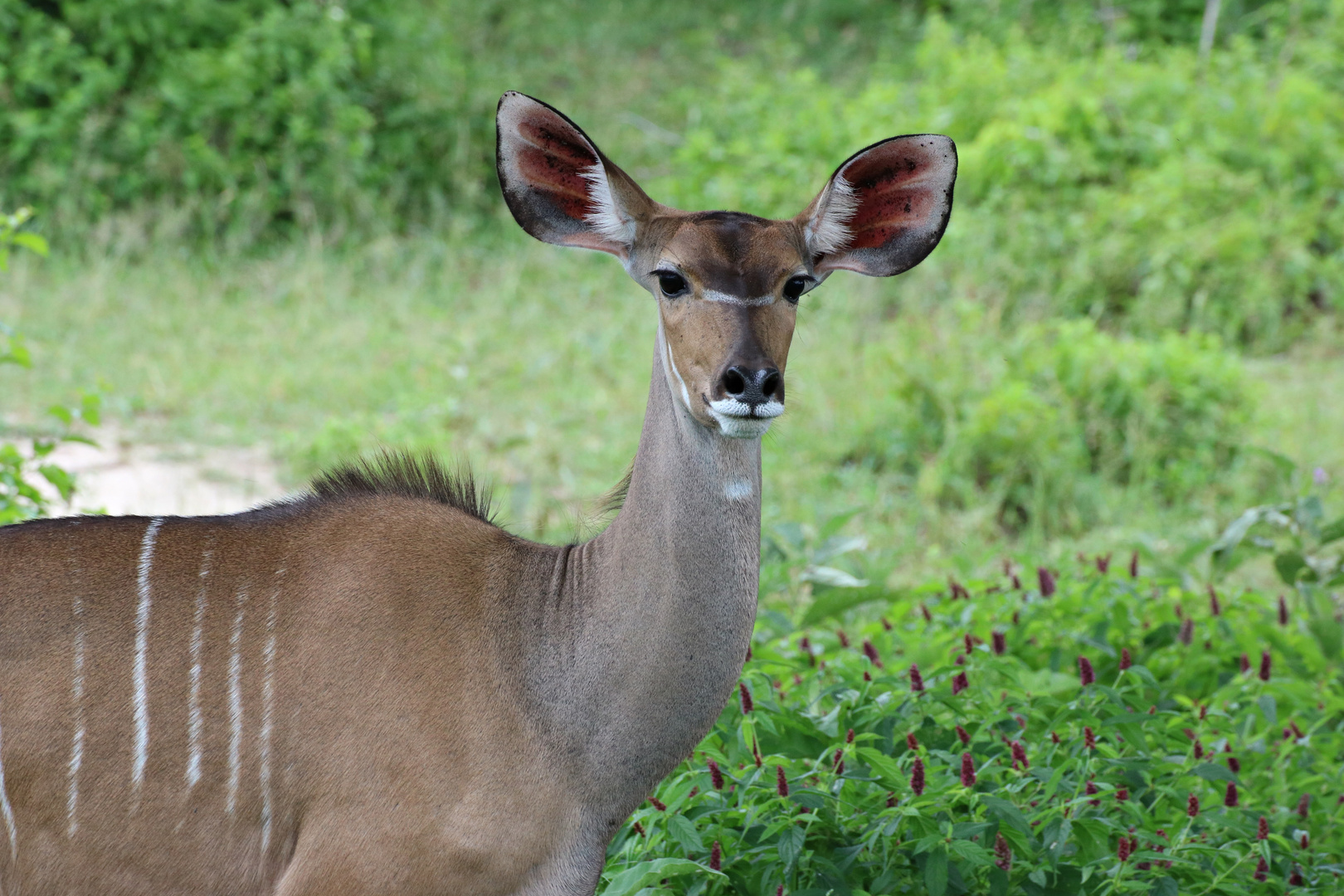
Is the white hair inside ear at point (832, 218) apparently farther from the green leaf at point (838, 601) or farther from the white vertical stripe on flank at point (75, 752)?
the white vertical stripe on flank at point (75, 752)

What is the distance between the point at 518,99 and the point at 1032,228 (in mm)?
5837

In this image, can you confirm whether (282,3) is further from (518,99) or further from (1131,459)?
(518,99)

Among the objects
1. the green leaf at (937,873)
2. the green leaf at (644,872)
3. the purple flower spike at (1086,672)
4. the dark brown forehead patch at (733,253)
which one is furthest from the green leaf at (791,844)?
the dark brown forehead patch at (733,253)

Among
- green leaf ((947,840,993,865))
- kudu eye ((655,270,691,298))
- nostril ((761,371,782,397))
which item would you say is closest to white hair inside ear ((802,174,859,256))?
kudu eye ((655,270,691,298))

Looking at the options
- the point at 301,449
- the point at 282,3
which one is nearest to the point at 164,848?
the point at 301,449

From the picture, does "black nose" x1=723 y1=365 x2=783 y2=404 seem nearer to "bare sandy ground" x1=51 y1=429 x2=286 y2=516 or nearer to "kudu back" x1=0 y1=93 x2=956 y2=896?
"kudu back" x1=0 y1=93 x2=956 y2=896

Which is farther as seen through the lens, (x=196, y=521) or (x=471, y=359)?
(x=471, y=359)

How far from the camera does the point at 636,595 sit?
257cm

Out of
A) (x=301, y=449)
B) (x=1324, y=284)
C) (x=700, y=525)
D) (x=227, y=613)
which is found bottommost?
(x=301, y=449)

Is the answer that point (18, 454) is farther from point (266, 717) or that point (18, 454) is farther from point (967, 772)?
point (967, 772)

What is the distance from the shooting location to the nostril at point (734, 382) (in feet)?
7.66

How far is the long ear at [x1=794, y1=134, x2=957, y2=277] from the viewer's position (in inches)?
106

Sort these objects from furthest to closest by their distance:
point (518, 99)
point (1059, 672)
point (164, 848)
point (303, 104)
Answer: point (303, 104) → point (1059, 672) → point (518, 99) → point (164, 848)

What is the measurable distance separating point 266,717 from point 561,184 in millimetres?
1085
